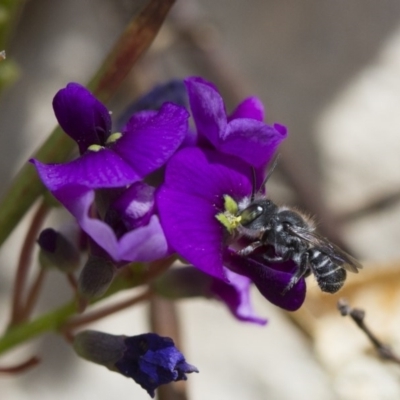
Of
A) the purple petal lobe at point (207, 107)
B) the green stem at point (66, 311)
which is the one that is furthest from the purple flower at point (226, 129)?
the green stem at point (66, 311)

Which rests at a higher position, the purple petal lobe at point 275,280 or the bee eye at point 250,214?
the bee eye at point 250,214

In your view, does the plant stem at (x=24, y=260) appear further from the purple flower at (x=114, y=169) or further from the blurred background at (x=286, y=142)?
the blurred background at (x=286, y=142)

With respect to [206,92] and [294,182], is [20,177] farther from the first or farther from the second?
[294,182]

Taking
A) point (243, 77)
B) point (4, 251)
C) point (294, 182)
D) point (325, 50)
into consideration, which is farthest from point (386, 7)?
point (4, 251)

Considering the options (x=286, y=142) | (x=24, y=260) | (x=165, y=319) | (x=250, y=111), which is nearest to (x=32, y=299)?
(x=24, y=260)

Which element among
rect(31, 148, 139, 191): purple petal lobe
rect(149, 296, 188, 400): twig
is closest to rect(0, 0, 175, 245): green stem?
rect(31, 148, 139, 191): purple petal lobe

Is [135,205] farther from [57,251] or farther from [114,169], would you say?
[57,251]
